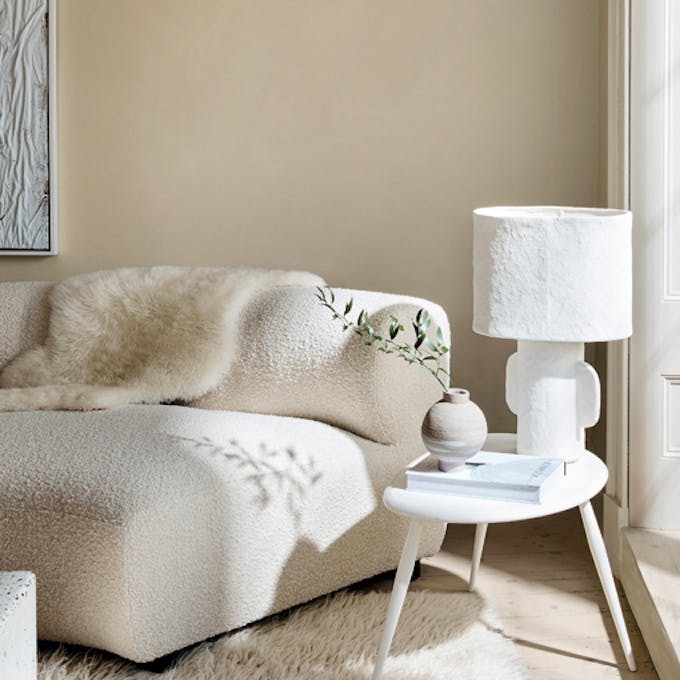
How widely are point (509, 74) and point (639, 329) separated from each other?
982 millimetres

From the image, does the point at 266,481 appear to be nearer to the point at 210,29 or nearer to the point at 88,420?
the point at 88,420

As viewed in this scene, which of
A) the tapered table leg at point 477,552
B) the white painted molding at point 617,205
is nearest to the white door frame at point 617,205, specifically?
the white painted molding at point 617,205

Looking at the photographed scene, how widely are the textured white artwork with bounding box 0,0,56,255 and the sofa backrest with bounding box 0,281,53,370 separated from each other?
1.36ft

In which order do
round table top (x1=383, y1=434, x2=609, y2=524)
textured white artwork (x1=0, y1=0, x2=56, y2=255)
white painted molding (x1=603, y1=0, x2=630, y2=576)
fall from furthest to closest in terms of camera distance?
1. textured white artwork (x1=0, y1=0, x2=56, y2=255)
2. white painted molding (x1=603, y1=0, x2=630, y2=576)
3. round table top (x1=383, y1=434, x2=609, y2=524)

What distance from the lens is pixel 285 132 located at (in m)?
3.31

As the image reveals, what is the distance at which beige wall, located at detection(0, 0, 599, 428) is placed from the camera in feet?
Answer: 10.5

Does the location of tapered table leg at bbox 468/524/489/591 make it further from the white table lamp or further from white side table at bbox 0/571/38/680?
white side table at bbox 0/571/38/680

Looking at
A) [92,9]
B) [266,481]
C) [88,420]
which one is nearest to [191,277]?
[88,420]

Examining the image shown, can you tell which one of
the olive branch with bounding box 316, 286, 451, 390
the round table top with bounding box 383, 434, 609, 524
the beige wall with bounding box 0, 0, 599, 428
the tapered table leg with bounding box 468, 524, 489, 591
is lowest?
the tapered table leg with bounding box 468, 524, 489, 591

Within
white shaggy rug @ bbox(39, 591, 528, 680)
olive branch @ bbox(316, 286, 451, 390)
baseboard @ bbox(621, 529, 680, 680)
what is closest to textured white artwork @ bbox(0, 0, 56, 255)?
olive branch @ bbox(316, 286, 451, 390)

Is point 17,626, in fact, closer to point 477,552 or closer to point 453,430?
point 453,430

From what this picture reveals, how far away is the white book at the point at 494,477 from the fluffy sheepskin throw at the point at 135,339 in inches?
31.0

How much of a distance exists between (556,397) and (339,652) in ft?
2.20

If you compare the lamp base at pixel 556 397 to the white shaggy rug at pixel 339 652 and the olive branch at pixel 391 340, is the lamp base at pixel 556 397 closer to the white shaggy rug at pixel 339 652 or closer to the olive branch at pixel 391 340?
the olive branch at pixel 391 340
